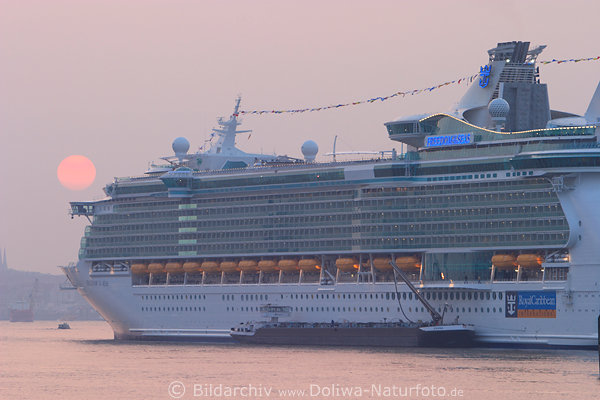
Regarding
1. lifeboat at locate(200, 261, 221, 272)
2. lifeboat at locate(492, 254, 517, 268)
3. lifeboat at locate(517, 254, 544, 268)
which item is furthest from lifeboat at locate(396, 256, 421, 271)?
lifeboat at locate(200, 261, 221, 272)

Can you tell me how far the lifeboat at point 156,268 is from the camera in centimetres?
11800

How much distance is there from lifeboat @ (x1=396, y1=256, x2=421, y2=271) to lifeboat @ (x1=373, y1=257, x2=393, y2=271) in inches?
34.3

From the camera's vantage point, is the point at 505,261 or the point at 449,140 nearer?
the point at 505,261

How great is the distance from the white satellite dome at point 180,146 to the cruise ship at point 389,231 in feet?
0.45

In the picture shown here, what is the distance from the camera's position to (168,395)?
74438mm

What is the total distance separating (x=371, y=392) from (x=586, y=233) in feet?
86.2

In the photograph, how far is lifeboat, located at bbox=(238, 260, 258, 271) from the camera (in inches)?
4409

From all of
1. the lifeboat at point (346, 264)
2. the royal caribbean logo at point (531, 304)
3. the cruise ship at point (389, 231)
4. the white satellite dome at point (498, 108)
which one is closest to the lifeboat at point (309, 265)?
the cruise ship at point (389, 231)

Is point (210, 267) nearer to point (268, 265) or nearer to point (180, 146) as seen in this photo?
point (268, 265)

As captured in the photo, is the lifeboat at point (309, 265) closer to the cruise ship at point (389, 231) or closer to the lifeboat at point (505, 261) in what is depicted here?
the cruise ship at point (389, 231)

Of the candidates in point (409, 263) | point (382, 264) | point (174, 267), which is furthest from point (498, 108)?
point (174, 267)

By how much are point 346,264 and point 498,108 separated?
16133 mm

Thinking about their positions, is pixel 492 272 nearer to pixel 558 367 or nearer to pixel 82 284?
pixel 558 367

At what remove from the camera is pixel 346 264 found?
106m
